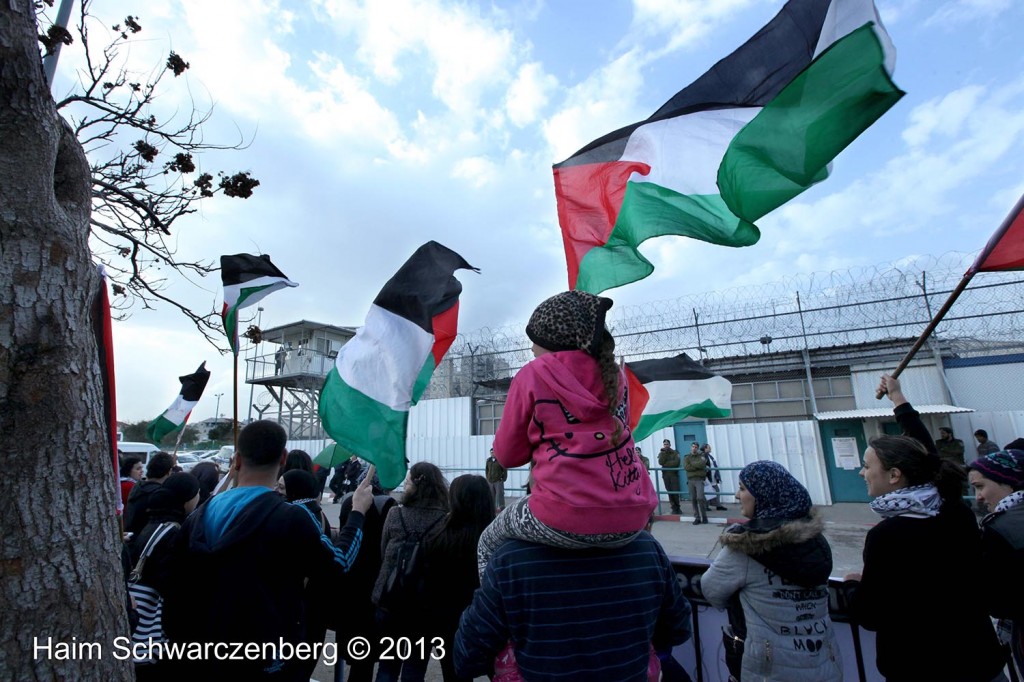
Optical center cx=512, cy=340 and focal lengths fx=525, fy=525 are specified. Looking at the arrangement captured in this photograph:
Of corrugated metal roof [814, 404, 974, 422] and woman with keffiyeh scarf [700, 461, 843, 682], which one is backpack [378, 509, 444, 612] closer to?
woman with keffiyeh scarf [700, 461, 843, 682]

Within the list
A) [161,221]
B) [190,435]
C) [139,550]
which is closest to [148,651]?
[139,550]

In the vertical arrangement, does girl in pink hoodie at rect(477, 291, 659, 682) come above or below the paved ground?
above

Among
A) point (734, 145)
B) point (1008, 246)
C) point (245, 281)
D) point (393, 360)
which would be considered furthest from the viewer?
point (245, 281)

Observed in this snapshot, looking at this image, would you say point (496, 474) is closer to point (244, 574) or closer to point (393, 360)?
point (393, 360)

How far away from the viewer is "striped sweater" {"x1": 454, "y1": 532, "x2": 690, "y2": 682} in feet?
5.16

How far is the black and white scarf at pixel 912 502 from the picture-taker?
2.16 meters

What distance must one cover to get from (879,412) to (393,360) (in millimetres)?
12372

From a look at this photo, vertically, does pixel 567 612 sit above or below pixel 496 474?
above

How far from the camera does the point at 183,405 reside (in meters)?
7.99

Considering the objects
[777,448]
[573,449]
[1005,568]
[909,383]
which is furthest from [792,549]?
[909,383]

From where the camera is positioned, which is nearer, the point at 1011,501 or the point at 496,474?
the point at 1011,501

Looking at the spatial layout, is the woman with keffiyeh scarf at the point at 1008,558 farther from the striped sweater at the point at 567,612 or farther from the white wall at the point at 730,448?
the white wall at the point at 730,448

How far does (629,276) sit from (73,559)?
304 cm

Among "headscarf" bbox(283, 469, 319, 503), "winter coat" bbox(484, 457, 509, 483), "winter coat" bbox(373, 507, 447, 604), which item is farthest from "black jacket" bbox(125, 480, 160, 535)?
"winter coat" bbox(484, 457, 509, 483)
